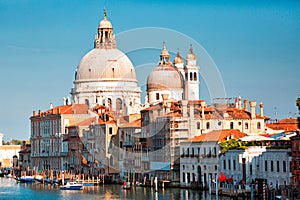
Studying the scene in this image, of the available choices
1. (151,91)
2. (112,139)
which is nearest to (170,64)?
(151,91)

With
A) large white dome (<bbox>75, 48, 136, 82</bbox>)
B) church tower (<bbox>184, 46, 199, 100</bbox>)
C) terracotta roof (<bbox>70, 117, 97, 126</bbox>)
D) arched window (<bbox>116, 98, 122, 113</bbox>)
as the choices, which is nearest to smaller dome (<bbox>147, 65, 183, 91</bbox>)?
church tower (<bbox>184, 46, 199, 100</bbox>)

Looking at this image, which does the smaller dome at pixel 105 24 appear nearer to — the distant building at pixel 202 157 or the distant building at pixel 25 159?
the distant building at pixel 25 159

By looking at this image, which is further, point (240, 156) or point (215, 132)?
point (215, 132)

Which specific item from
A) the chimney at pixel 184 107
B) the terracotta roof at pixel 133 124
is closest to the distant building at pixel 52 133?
the terracotta roof at pixel 133 124

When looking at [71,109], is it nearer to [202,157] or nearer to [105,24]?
[105,24]

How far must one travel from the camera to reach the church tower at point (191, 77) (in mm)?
95375

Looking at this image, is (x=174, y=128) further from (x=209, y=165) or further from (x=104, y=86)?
(x=104, y=86)

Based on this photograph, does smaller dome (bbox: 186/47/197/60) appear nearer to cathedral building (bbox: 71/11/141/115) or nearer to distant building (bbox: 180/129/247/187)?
cathedral building (bbox: 71/11/141/115)

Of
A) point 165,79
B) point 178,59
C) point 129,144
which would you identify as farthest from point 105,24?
point 129,144

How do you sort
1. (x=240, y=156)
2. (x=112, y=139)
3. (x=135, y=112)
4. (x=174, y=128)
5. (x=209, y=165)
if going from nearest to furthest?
(x=240, y=156), (x=209, y=165), (x=174, y=128), (x=112, y=139), (x=135, y=112)

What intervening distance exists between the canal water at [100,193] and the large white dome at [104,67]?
28.3 m

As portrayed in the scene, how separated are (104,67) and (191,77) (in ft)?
37.8

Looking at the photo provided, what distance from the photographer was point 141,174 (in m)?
75.4

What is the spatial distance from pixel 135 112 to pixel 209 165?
33450 millimetres
